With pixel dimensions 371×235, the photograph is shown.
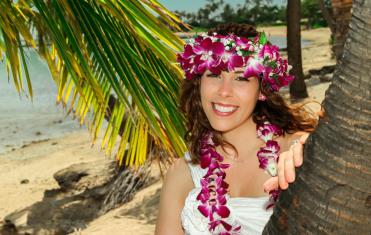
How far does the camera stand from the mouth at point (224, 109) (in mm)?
2500

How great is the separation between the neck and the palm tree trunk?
121cm

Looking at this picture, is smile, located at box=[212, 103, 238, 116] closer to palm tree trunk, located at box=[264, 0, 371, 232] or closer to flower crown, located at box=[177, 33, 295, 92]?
flower crown, located at box=[177, 33, 295, 92]

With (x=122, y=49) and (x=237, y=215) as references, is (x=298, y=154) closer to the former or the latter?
(x=237, y=215)

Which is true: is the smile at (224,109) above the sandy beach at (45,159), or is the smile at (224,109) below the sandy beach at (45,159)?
above

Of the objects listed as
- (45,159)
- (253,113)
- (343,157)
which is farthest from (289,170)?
(45,159)

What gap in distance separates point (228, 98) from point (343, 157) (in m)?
1.14

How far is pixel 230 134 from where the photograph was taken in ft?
8.99

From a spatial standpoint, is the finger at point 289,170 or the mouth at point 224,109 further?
the mouth at point 224,109

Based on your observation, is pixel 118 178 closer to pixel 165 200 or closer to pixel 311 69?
pixel 165 200

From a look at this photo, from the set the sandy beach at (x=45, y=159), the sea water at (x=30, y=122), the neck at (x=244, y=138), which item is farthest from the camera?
the sea water at (x=30, y=122)

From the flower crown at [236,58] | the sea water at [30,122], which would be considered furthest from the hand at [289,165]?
the sea water at [30,122]

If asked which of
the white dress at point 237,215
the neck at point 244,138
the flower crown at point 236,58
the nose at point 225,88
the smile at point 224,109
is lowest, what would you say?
the white dress at point 237,215

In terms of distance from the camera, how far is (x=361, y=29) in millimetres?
1324

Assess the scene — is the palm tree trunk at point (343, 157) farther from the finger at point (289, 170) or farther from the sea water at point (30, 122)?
the sea water at point (30, 122)
